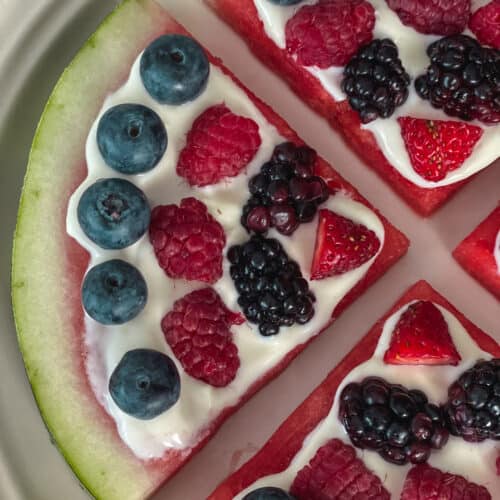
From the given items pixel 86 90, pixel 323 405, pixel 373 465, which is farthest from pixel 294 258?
pixel 86 90

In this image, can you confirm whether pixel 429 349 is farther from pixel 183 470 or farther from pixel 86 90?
pixel 86 90

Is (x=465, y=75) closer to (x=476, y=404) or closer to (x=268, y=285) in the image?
(x=268, y=285)

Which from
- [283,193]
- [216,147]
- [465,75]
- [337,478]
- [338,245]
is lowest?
[337,478]

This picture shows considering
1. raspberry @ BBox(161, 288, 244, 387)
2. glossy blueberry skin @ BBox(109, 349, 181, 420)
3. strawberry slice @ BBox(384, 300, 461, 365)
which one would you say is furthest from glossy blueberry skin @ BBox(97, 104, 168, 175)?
strawberry slice @ BBox(384, 300, 461, 365)

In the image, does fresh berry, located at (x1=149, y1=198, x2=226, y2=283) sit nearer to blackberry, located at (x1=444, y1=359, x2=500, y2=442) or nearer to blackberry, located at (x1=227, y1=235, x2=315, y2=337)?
blackberry, located at (x1=227, y1=235, x2=315, y2=337)

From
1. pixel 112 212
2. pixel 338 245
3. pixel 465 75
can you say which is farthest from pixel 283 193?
pixel 465 75
